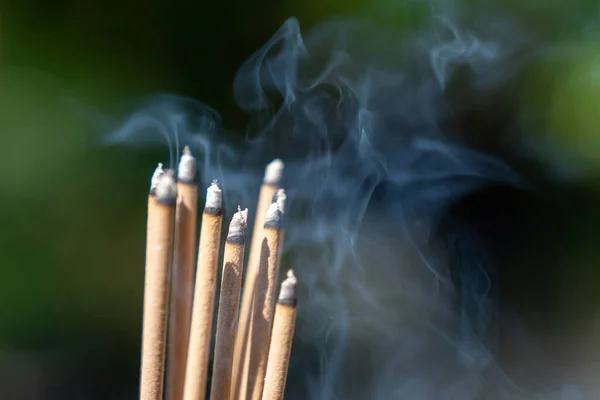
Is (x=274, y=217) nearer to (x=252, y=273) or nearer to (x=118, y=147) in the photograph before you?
→ (x=252, y=273)

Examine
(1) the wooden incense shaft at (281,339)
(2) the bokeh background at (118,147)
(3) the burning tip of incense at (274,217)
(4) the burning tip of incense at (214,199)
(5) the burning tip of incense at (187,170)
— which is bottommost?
(1) the wooden incense shaft at (281,339)

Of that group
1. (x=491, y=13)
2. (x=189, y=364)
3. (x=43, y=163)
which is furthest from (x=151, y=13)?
(x=189, y=364)

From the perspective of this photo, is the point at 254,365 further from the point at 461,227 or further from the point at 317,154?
the point at 461,227

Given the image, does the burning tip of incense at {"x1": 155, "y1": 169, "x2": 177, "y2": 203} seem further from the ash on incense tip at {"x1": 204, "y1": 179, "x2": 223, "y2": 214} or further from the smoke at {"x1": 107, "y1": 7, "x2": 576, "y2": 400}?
the smoke at {"x1": 107, "y1": 7, "x2": 576, "y2": 400}

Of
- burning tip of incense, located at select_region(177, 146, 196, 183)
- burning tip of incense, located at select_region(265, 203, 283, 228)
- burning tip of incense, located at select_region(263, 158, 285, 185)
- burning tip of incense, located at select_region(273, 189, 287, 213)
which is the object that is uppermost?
burning tip of incense, located at select_region(263, 158, 285, 185)

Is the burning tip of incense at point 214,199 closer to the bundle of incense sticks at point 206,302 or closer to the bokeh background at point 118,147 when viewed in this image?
the bundle of incense sticks at point 206,302

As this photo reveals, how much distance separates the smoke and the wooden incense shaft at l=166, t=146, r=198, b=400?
0.26 m

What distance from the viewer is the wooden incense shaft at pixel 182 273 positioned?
1.15ft

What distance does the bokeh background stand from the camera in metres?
0.79

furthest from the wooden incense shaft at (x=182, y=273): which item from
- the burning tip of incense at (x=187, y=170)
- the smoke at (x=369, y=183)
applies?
the smoke at (x=369, y=183)

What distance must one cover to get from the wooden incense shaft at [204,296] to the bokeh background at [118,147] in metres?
0.49

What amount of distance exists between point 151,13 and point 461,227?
0.54 meters

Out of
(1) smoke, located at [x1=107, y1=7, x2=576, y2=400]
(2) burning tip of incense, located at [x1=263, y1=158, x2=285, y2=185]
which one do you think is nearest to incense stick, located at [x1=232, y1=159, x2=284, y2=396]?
(2) burning tip of incense, located at [x1=263, y1=158, x2=285, y2=185]

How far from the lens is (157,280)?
32 cm
